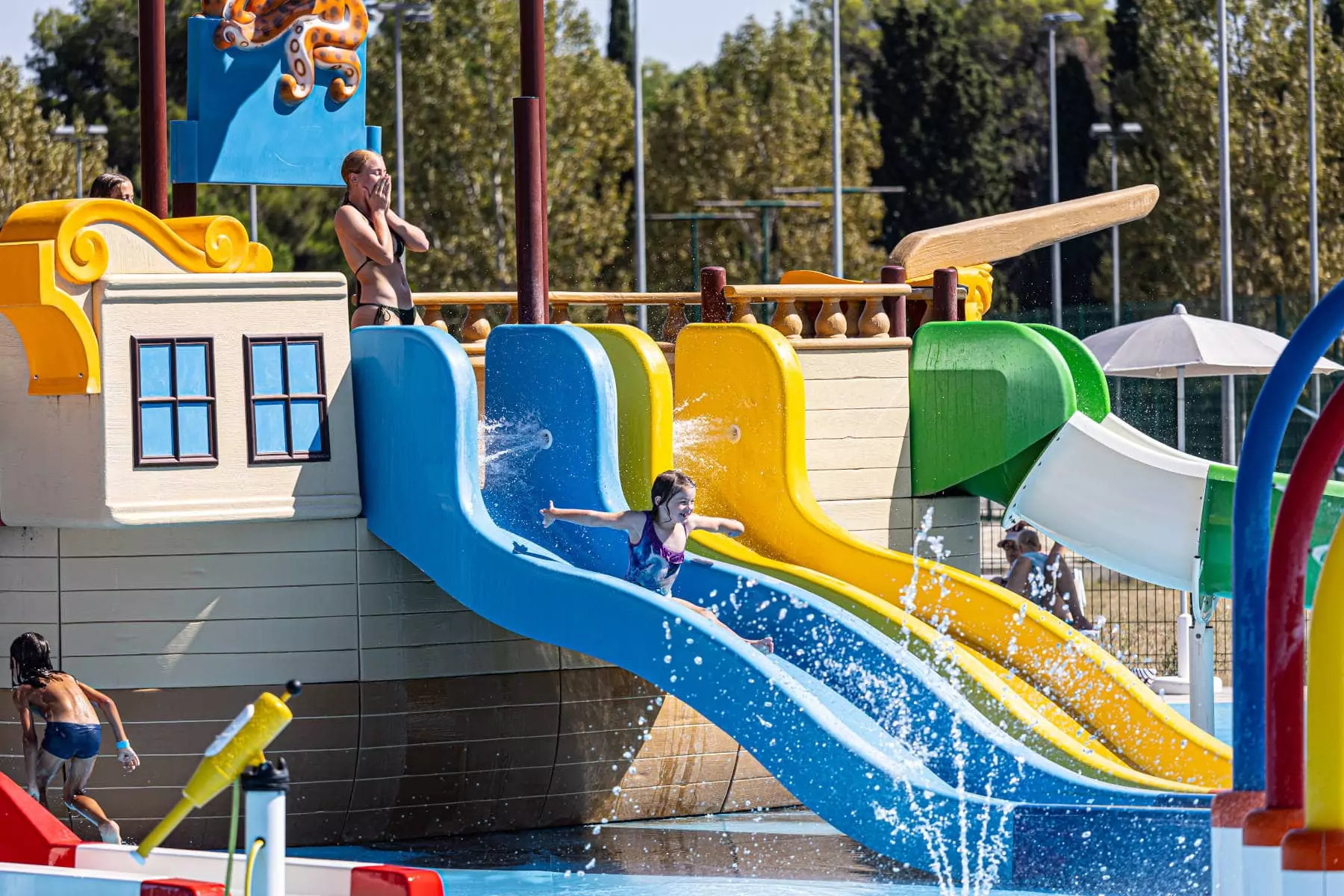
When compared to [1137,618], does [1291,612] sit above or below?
above

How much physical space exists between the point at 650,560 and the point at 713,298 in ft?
8.72

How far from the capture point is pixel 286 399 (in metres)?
10.1

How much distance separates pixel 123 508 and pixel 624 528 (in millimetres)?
2318

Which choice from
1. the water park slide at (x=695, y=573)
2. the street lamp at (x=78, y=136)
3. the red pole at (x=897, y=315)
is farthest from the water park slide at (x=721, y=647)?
the street lamp at (x=78, y=136)

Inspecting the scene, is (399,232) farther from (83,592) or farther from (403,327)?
(83,592)

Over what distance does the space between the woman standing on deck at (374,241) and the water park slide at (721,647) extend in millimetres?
457

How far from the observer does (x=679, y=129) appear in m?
44.0

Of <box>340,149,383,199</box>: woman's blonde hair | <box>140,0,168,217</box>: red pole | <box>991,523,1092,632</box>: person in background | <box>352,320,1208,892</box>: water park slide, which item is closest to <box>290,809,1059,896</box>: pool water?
<box>352,320,1208,892</box>: water park slide

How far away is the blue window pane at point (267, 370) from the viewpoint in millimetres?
10039

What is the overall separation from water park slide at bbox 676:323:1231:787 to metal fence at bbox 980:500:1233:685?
410 centimetres

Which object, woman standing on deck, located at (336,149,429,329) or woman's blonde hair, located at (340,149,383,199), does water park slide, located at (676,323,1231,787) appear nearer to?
woman standing on deck, located at (336,149,429,329)

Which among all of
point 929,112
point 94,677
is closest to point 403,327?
point 94,677

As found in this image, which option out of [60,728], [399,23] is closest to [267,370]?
[60,728]

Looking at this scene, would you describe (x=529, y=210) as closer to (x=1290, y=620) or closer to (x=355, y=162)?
(x=355, y=162)
